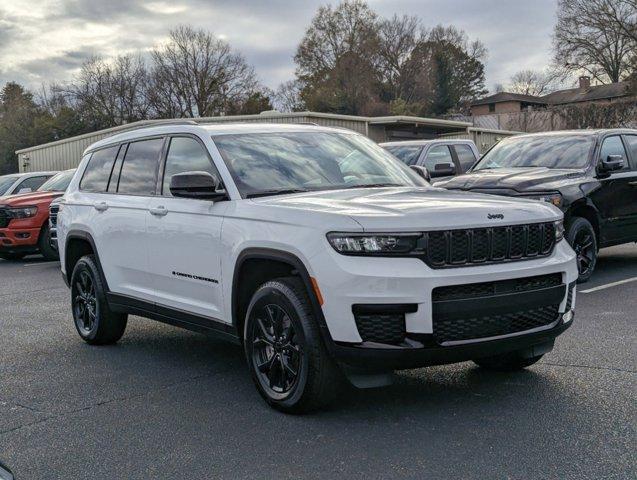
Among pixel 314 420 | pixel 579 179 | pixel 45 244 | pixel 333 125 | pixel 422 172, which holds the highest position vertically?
pixel 333 125

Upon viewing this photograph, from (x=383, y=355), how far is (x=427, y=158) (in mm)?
10493

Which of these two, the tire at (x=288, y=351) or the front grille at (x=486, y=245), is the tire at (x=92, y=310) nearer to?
the tire at (x=288, y=351)

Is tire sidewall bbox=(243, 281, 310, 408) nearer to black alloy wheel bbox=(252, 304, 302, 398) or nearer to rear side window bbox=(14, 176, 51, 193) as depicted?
black alloy wheel bbox=(252, 304, 302, 398)

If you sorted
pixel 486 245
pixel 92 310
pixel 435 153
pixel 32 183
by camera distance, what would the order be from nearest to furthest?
pixel 486 245, pixel 92 310, pixel 435 153, pixel 32 183

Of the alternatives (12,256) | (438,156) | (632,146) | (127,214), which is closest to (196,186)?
(127,214)

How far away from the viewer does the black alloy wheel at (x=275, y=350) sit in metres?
4.68

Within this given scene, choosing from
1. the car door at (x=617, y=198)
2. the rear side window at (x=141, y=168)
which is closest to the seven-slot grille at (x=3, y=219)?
the rear side window at (x=141, y=168)

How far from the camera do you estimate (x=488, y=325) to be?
14.4ft

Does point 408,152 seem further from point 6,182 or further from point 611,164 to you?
point 6,182

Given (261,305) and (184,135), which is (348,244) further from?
(184,135)

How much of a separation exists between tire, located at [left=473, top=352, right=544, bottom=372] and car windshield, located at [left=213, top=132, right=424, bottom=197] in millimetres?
1420

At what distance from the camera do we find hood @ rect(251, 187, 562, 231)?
431cm

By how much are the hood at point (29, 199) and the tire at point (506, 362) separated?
11.6m

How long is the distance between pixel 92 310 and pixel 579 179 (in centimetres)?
600
